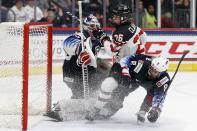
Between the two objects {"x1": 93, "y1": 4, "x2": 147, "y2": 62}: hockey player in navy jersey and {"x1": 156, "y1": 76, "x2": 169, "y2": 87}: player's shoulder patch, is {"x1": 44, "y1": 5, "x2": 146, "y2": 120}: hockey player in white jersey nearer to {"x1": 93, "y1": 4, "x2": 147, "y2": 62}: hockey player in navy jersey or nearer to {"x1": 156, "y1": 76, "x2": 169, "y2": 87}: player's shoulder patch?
{"x1": 93, "y1": 4, "x2": 147, "y2": 62}: hockey player in navy jersey

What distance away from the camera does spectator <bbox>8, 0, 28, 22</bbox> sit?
948 centimetres

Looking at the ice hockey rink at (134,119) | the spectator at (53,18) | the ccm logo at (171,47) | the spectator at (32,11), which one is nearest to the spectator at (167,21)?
the ccm logo at (171,47)

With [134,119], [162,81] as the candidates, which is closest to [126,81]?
[162,81]

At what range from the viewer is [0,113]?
5.68m

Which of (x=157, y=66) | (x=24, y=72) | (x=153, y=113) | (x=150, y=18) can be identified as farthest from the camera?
(x=150, y=18)

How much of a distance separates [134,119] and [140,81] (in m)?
0.43

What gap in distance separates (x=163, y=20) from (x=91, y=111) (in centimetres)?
465

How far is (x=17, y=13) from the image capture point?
31.4 ft

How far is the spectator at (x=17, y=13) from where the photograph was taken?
373 inches

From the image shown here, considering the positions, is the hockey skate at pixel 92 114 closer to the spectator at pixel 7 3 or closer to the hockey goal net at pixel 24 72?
the hockey goal net at pixel 24 72

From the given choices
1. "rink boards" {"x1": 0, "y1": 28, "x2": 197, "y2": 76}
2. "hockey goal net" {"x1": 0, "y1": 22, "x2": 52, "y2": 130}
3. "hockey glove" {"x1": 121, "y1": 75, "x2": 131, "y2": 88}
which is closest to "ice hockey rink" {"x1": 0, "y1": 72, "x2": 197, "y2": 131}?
"hockey goal net" {"x1": 0, "y1": 22, "x2": 52, "y2": 130}

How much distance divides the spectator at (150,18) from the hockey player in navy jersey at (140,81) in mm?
4343

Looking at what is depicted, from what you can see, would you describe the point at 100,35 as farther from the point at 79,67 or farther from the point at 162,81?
the point at 162,81

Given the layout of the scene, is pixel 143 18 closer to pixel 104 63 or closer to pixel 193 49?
pixel 193 49
